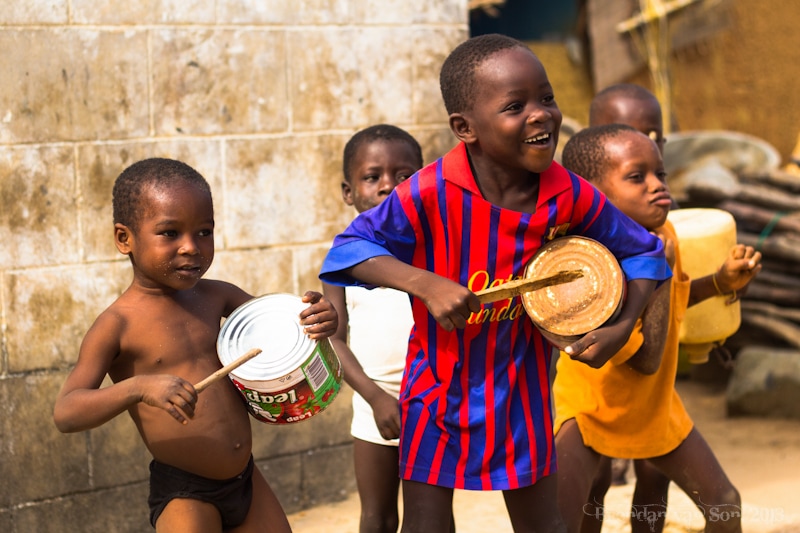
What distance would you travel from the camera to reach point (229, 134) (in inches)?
177

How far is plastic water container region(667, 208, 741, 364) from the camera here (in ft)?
13.2

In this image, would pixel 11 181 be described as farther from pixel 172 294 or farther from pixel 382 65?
pixel 382 65

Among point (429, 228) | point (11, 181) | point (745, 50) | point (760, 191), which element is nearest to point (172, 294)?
point (429, 228)

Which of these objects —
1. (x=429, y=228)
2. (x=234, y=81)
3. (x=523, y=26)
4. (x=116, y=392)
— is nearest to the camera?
(x=116, y=392)

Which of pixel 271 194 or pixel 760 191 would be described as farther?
pixel 760 191

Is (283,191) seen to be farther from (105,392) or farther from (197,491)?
(105,392)

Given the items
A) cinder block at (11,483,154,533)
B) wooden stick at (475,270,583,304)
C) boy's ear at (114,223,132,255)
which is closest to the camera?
wooden stick at (475,270,583,304)

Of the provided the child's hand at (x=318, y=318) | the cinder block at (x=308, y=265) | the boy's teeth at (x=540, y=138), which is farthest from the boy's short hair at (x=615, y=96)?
the child's hand at (x=318, y=318)

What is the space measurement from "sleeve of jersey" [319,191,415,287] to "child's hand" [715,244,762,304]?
1.47 m

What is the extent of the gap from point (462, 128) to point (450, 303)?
0.60m

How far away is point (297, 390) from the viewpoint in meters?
2.77

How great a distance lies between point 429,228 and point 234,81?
2010mm

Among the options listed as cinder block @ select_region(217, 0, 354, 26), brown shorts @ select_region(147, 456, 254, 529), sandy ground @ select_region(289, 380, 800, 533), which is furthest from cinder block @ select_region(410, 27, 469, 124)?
brown shorts @ select_region(147, 456, 254, 529)

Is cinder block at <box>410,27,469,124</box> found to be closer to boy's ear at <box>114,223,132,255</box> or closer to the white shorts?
the white shorts
